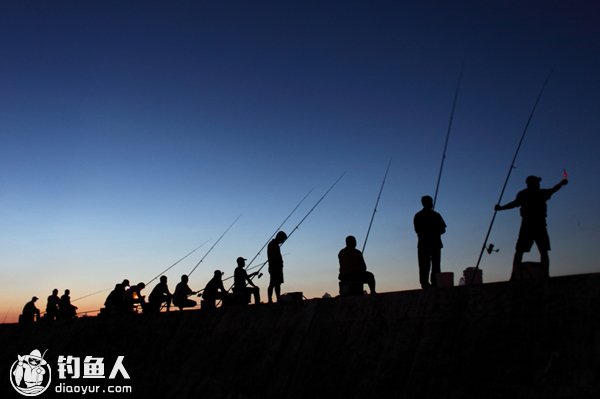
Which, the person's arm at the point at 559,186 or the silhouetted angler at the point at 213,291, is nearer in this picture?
the person's arm at the point at 559,186

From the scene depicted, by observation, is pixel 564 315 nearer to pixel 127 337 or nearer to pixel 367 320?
pixel 367 320

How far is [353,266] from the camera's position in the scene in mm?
8133

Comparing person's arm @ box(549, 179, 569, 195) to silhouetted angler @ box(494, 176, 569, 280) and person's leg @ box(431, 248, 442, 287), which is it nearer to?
silhouetted angler @ box(494, 176, 569, 280)

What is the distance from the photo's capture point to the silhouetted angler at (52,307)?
632 inches

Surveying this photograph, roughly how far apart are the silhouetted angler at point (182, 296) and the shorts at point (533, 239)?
7.38 m

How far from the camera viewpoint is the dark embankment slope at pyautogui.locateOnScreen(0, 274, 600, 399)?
459 centimetres

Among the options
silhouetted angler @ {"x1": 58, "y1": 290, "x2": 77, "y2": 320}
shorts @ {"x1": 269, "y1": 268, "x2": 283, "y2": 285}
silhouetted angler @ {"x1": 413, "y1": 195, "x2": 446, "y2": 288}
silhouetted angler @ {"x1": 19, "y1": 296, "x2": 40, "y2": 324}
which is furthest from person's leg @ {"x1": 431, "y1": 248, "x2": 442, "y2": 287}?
silhouetted angler @ {"x1": 19, "y1": 296, "x2": 40, "y2": 324}

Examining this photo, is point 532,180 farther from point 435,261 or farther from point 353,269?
point 353,269

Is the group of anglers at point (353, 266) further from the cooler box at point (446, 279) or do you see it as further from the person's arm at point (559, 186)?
the cooler box at point (446, 279)

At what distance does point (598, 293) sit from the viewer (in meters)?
4.70

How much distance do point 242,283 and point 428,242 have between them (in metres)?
4.33

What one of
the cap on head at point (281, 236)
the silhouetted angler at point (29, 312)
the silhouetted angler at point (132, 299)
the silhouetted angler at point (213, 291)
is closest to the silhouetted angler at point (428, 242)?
the cap on head at point (281, 236)

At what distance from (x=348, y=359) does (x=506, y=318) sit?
1798 millimetres

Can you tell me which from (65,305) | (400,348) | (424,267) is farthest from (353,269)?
(65,305)
